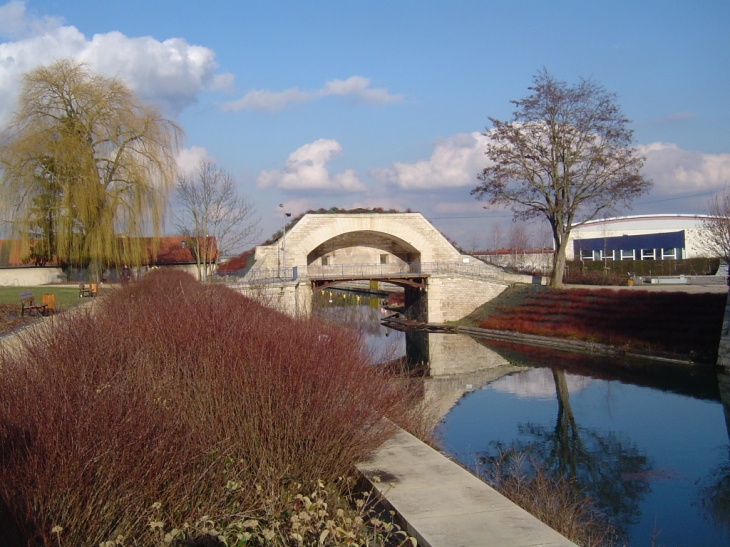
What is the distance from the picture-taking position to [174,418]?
4.83 metres

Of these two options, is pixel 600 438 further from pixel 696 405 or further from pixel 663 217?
pixel 663 217

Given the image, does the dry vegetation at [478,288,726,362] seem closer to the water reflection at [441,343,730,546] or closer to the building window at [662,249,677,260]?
the water reflection at [441,343,730,546]

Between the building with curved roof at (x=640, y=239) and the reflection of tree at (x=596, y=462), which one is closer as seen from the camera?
the reflection of tree at (x=596, y=462)

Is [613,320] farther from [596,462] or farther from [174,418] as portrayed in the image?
[174,418]

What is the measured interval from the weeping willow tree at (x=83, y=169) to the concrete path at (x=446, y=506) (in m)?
24.2

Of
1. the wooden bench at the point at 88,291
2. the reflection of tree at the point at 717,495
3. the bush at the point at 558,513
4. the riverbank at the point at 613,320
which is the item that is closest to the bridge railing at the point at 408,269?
the riverbank at the point at 613,320

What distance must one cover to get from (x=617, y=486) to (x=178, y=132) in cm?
2410

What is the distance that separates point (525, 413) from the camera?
16.6m

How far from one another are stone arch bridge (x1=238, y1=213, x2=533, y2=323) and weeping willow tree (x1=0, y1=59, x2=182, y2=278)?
8.66 m

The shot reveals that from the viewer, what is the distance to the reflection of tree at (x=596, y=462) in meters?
10.5

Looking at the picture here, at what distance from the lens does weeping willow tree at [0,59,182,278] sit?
26625 mm

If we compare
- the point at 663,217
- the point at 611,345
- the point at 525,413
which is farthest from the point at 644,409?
the point at 663,217

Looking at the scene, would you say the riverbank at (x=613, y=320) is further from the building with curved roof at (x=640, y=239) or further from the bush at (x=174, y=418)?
the bush at (x=174, y=418)

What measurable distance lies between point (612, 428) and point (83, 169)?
2231 centimetres
